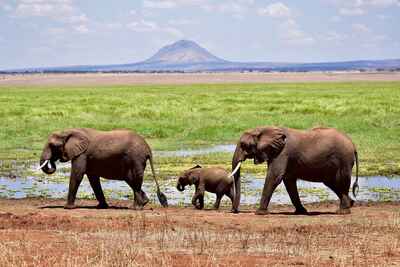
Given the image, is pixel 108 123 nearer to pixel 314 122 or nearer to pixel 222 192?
pixel 314 122

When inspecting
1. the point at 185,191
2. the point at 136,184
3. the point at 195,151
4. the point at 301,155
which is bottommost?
the point at 195,151

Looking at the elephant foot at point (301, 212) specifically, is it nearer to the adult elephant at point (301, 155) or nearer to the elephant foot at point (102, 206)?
the adult elephant at point (301, 155)

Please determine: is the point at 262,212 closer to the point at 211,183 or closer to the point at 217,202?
the point at 217,202

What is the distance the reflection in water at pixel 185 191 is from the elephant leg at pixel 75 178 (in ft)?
7.31

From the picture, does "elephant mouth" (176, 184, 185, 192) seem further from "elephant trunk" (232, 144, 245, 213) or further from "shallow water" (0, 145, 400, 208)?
"elephant trunk" (232, 144, 245, 213)

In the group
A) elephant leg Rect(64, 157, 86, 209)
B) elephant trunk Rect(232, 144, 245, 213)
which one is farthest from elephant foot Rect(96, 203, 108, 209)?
elephant trunk Rect(232, 144, 245, 213)

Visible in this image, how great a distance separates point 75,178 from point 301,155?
4.71 meters

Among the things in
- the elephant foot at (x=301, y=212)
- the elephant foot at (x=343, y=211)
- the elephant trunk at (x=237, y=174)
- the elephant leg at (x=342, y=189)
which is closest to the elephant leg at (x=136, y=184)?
the elephant trunk at (x=237, y=174)

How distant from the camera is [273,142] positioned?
17.2 metres

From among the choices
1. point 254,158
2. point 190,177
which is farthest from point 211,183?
point 254,158

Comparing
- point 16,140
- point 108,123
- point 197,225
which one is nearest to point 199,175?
point 197,225

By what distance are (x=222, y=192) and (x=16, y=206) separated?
4.45 meters

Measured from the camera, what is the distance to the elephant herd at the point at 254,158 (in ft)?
56.7

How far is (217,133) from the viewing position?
119 feet
